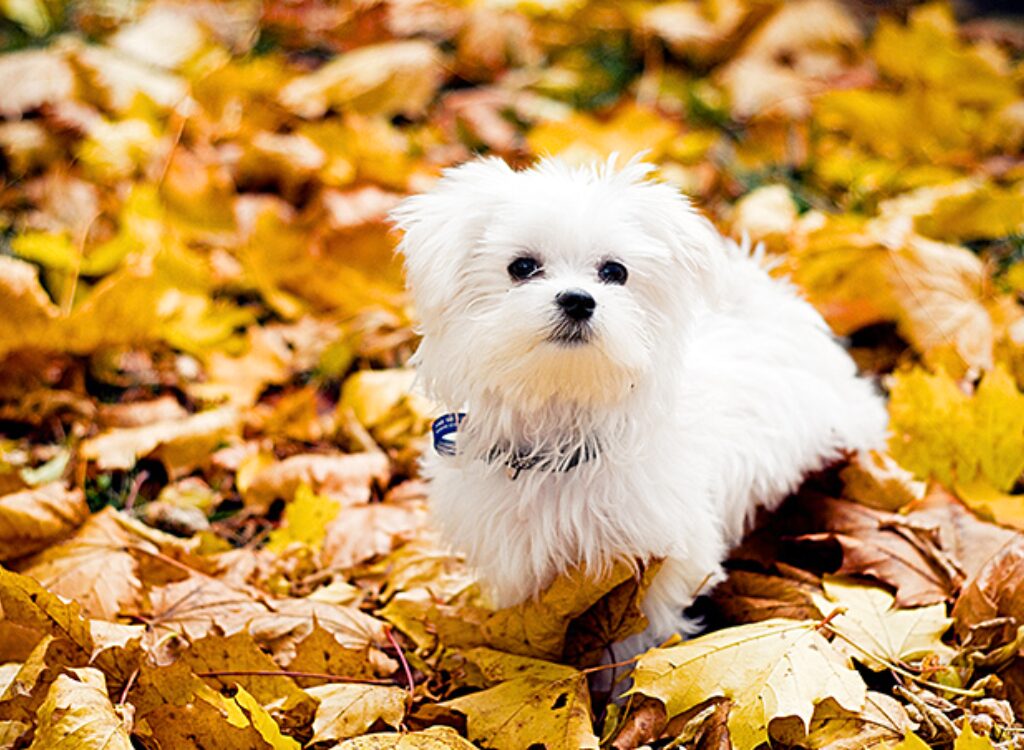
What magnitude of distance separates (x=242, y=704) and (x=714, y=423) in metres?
1.14

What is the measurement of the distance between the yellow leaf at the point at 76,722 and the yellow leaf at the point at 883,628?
4.37 ft

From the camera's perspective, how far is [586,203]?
2.09m

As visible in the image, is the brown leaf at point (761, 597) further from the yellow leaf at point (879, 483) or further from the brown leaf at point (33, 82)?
the brown leaf at point (33, 82)

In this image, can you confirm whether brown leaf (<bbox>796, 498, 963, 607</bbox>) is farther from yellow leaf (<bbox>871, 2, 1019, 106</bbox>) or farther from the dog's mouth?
yellow leaf (<bbox>871, 2, 1019, 106</bbox>)

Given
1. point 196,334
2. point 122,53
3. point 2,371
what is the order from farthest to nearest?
point 122,53 → point 196,334 → point 2,371

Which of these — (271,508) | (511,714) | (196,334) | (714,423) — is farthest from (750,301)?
(196,334)

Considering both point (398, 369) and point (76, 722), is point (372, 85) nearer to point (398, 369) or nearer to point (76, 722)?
point (398, 369)

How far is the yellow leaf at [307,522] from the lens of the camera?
2.76 metres

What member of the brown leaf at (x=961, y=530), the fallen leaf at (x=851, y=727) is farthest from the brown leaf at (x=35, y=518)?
the brown leaf at (x=961, y=530)

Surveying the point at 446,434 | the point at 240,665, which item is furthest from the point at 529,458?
the point at 240,665

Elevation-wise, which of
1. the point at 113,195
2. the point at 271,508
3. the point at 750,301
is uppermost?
the point at 750,301

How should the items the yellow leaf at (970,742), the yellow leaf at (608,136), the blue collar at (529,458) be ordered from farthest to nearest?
the yellow leaf at (608,136) → the blue collar at (529,458) → the yellow leaf at (970,742)

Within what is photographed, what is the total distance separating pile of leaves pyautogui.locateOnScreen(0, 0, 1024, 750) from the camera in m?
2.06

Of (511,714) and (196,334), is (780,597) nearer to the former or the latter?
(511,714)
